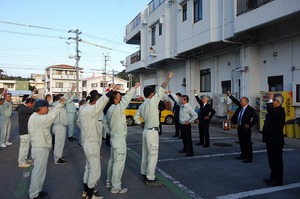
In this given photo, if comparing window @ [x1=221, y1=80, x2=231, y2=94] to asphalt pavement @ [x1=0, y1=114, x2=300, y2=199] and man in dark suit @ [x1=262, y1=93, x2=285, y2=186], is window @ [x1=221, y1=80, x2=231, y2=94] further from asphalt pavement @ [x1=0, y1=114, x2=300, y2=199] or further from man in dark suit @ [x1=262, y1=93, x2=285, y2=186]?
man in dark suit @ [x1=262, y1=93, x2=285, y2=186]

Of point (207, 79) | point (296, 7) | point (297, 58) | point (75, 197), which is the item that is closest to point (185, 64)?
point (207, 79)

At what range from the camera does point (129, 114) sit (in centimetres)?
1542

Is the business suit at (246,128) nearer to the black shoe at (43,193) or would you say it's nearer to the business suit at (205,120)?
the business suit at (205,120)

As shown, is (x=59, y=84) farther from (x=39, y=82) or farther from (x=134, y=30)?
(x=134, y=30)

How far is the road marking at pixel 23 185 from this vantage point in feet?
15.1

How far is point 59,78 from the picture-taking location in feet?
212

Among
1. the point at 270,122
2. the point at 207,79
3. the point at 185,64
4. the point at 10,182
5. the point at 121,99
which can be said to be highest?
the point at 185,64

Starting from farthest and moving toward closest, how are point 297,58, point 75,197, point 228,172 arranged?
point 297,58, point 228,172, point 75,197

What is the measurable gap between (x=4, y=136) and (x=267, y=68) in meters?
12.0

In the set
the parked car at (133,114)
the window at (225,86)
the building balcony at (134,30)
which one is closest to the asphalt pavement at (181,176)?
the parked car at (133,114)

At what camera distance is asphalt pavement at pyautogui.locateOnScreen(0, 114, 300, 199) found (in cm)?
462

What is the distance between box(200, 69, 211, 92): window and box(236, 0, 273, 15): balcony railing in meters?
5.95

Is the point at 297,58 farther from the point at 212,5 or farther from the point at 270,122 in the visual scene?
the point at 270,122

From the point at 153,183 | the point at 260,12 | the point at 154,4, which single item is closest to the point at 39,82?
the point at 154,4
